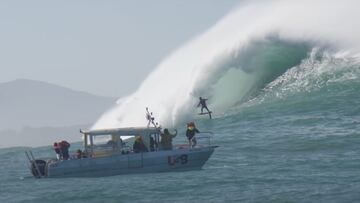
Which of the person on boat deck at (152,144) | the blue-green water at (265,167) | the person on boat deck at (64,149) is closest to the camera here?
the blue-green water at (265,167)

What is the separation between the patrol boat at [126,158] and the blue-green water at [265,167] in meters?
0.74

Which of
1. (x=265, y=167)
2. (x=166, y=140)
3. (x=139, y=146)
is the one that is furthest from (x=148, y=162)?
(x=265, y=167)

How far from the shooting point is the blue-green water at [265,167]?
82.1ft

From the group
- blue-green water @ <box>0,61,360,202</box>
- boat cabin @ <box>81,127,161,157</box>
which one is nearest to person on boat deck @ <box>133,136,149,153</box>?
boat cabin @ <box>81,127,161,157</box>

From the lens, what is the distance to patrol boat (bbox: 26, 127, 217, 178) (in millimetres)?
31891

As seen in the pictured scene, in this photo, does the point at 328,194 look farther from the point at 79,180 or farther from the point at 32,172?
the point at 32,172

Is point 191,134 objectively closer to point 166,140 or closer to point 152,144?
point 166,140

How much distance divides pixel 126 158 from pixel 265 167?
5283mm

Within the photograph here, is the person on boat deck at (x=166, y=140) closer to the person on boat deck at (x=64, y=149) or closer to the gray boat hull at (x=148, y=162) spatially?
the gray boat hull at (x=148, y=162)

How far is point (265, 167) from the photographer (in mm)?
29578

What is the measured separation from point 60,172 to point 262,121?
1228 cm

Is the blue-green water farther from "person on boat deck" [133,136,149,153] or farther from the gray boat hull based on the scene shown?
"person on boat deck" [133,136,149,153]

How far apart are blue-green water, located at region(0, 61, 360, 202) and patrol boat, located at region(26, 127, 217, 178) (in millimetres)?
736

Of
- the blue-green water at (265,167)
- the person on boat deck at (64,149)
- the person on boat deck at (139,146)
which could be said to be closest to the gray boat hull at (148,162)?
the person on boat deck at (139,146)
